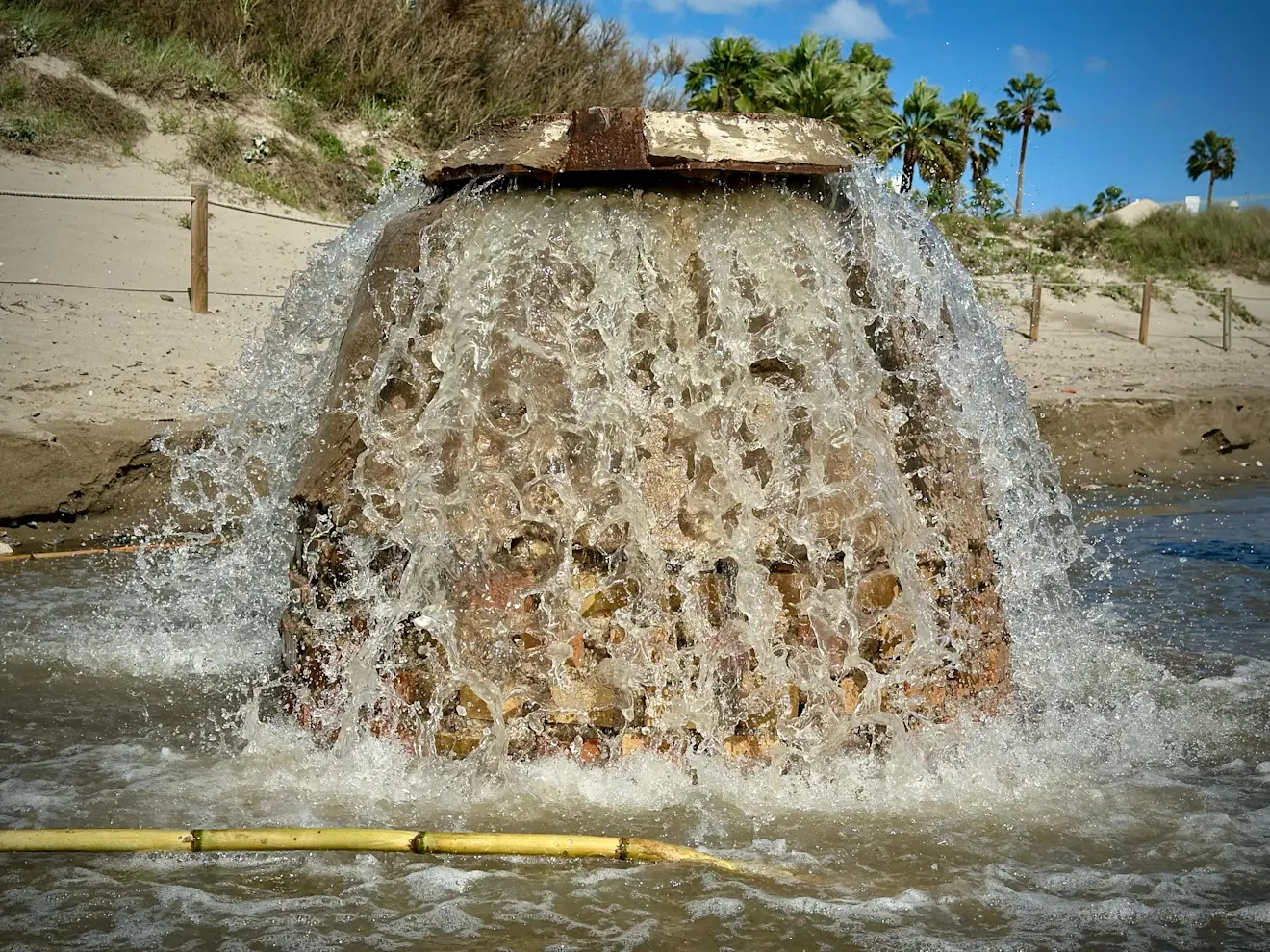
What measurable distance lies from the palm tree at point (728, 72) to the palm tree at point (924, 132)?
3.17m

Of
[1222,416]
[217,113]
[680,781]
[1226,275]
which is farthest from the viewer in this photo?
[1226,275]

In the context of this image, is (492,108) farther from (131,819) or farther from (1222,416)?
(131,819)

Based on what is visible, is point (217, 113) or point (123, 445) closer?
point (123, 445)

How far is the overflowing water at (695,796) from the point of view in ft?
7.89

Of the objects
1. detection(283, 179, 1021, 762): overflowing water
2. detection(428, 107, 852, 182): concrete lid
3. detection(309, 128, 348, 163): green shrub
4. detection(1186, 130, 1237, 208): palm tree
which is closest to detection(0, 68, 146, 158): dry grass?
detection(309, 128, 348, 163): green shrub

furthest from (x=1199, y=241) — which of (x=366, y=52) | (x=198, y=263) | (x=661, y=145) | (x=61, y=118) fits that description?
(x=661, y=145)

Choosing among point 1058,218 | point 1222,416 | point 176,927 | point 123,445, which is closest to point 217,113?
point 123,445

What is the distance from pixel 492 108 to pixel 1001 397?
14666mm

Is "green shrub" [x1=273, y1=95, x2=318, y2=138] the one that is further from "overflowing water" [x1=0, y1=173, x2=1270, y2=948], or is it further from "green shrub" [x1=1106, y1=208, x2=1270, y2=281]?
"green shrub" [x1=1106, y1=208, x2=1270, y2=281]

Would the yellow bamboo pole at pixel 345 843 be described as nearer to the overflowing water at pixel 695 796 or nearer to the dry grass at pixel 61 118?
the overflowing water at pixel 695 796

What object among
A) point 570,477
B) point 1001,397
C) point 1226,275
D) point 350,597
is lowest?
point 350,597

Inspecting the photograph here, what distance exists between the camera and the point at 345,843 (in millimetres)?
2654

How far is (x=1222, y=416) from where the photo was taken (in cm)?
1072

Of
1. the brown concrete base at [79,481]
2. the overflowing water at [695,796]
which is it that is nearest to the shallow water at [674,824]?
the overflowing water at [695,796]
